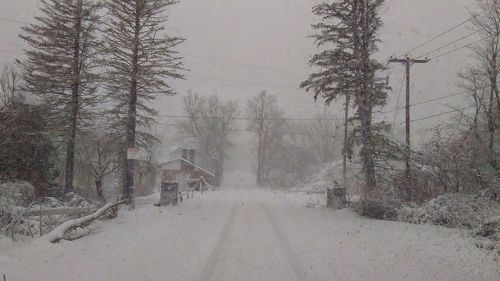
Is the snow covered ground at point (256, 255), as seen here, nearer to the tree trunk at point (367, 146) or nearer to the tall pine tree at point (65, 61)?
the tree trunk at point (367, 146)

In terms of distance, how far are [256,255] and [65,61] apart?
19390 mm

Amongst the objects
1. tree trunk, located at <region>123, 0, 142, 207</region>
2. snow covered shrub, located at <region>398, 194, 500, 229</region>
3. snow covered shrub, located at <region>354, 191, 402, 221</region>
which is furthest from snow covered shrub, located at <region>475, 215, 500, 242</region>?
tree trunk, located at <region>123, 0, 142, 207</region>

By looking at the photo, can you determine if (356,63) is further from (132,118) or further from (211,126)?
(211,126)

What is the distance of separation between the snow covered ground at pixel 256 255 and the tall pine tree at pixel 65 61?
39.5 feet

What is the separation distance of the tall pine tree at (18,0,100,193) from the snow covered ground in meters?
12.0

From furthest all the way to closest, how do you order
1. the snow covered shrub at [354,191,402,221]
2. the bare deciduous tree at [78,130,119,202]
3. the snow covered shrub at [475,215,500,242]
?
1. the bare deciduous tree at [78,130,119,202]
2. the snow covered shrub at [354,191,402,221]
3. the snow covered shrub at [475,215,500,242]

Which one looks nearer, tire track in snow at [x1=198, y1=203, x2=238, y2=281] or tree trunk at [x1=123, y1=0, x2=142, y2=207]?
tire track in snow at [x1=198, y1=203, x2=238, y2=281]

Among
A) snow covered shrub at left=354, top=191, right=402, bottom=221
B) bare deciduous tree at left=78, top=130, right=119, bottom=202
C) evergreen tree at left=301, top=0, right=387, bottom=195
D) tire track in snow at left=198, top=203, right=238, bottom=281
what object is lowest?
tire track in snow at left=198, top=203, right=238, bottom=281

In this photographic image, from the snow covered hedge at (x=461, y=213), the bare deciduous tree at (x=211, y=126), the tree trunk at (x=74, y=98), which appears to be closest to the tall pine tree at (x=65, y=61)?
the tree trunk at (x=74, y=98)

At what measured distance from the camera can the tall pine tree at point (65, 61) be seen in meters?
24.5

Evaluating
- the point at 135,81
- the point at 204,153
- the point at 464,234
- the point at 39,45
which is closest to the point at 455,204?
the point at 464,234

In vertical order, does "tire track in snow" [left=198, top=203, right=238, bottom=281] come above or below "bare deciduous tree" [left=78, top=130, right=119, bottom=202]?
below

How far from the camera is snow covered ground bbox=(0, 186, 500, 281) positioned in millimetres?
8102

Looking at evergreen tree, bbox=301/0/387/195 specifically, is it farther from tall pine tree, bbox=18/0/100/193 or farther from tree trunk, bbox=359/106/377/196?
tall pine tree, bbox=18/0/100/193
